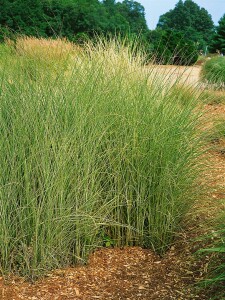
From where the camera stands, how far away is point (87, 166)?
3260mm

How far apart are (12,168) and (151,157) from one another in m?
0.91

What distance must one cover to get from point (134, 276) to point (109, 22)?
16839mm

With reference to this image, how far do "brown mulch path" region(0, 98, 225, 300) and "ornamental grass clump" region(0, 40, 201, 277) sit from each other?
0.09m

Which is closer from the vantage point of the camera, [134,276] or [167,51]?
[134,276]

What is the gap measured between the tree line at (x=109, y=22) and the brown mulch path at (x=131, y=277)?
4.36 ft

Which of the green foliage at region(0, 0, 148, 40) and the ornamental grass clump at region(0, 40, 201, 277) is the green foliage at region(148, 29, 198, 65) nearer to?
the ornamental grass clump at region(0, 40, 201, 277)

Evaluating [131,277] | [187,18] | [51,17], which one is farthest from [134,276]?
[187,18]

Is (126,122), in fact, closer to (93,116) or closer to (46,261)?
(93,116)

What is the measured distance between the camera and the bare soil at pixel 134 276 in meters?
3.03

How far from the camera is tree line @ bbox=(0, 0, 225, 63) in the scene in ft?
23.2

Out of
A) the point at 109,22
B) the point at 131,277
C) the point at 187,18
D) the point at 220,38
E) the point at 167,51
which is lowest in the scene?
the point at 131,277

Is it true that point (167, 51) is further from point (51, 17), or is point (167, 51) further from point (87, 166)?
point (87, 166)

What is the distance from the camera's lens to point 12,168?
3072 millimetres

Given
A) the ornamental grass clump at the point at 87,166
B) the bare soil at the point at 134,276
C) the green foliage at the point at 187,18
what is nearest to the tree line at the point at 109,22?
the green foliage at the point at 187,18
